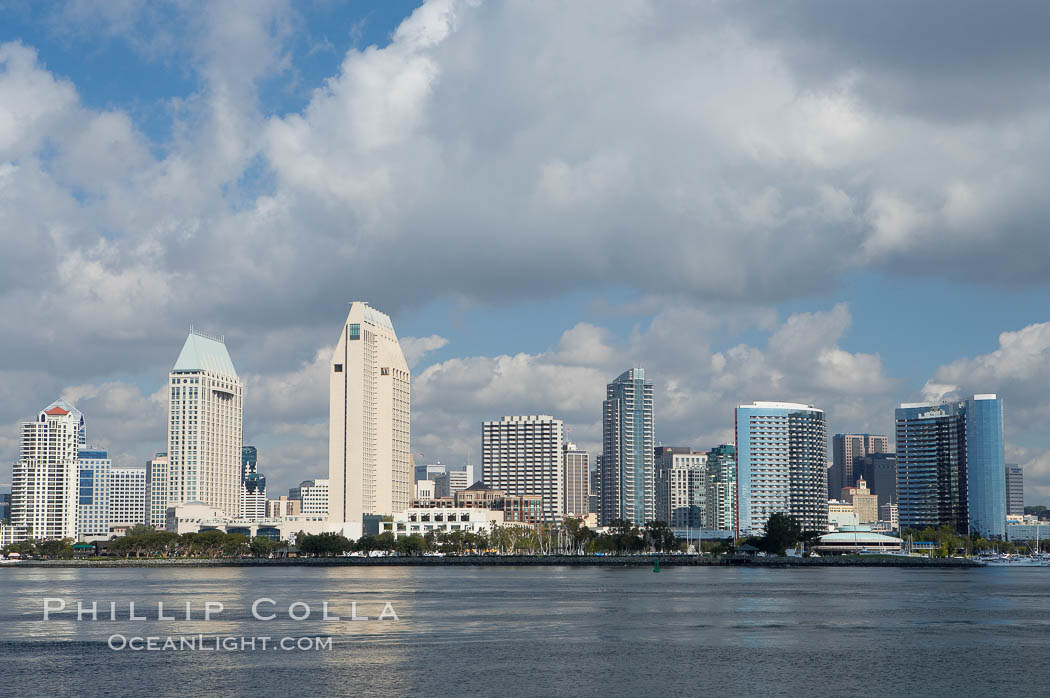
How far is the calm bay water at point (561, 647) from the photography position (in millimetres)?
71750

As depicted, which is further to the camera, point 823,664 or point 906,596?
point 906,596

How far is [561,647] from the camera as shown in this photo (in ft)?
294

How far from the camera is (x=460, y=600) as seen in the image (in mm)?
140875

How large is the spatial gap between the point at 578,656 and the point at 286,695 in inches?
945

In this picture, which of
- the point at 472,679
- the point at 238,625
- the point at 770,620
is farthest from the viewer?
the point at 770,620

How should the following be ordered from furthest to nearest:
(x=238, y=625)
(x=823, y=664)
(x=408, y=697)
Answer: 1. (x=238, y=625)
2. (x=823, y=664)
3. (x=408, y=697)

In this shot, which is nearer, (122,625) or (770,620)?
(122,625)

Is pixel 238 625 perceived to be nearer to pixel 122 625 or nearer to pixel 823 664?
pixel 122 625

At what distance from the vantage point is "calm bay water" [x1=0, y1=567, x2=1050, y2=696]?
71.8m

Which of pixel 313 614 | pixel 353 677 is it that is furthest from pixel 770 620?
pixel 353 677

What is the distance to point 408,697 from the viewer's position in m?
66.7

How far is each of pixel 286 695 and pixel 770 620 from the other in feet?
194

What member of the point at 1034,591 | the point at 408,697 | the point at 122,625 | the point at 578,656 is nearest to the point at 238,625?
the point at 122,625

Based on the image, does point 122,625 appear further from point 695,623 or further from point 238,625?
point 695,623
